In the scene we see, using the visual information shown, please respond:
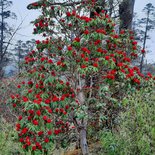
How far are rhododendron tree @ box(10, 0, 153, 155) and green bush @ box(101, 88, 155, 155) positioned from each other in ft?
1.81

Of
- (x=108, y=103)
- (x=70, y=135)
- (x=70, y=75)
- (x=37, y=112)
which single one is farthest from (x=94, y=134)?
(x=37, y=112)

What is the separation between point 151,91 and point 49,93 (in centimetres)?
188

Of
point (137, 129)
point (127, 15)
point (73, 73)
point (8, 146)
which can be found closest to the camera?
point (137, 129)

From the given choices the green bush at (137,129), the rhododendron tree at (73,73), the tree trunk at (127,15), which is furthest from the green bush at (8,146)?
the tree trunk at (127,15)

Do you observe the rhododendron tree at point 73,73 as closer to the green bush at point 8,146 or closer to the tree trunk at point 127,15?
the green bush at point 8,146

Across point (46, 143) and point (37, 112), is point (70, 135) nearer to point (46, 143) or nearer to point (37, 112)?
point (46, 143)

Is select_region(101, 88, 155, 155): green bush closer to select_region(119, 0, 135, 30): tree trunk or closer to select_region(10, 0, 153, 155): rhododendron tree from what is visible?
→ select_region(10, 0, 153, 155): rhododendron tree

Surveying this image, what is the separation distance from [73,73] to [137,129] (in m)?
1.94

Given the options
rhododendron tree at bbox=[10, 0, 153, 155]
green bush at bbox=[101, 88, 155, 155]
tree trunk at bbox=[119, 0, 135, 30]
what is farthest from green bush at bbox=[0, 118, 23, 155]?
tree trunk at bbox=[119, 0, 135, 30]

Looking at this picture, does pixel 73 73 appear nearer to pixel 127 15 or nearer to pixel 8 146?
pixel 8 146

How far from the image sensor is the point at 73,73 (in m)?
6.30

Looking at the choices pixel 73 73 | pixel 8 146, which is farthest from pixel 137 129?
pixel 8 146

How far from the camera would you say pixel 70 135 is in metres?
7.09

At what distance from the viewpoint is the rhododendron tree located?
218 inches
